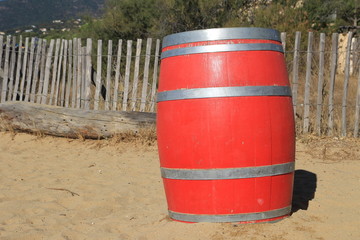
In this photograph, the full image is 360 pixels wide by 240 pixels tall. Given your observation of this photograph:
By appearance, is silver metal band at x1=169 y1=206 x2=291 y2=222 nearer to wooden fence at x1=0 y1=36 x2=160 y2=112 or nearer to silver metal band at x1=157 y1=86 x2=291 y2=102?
silver metal band at x1=157 y1=86 x2=291 y2=102

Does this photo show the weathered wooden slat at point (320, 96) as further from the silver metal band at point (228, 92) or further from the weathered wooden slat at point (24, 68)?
the weathered wooden slat at point (24, 68)

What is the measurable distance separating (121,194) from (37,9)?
85988 mm

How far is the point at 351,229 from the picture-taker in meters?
3.17

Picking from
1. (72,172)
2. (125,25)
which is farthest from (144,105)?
(125,25)

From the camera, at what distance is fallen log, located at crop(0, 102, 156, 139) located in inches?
268

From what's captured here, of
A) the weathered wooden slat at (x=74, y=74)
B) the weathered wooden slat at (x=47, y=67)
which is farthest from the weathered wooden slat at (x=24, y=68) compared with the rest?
the weathered wooden slat at (x=74, y=74)

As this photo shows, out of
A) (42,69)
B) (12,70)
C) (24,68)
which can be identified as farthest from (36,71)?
(12,70)

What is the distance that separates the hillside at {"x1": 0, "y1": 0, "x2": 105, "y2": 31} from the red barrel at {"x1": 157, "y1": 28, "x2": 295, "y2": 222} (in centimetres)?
7429

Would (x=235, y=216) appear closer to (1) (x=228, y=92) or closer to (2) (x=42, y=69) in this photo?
(1) (x=228, y=92)

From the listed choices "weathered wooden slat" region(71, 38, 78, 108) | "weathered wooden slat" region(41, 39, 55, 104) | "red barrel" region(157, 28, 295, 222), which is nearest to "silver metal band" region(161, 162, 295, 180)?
"red barrel" region(157, 28, 295, 222)

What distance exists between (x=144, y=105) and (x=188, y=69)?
14.7ft

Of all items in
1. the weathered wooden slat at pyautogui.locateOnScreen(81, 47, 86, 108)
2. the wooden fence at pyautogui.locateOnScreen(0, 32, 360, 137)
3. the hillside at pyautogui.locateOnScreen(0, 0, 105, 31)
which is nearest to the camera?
the wooden fence at pyautogui.locateOnScreen(0, 32, 360, 137)

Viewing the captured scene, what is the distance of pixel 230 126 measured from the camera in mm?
3139

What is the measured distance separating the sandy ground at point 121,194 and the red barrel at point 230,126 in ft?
0.53
